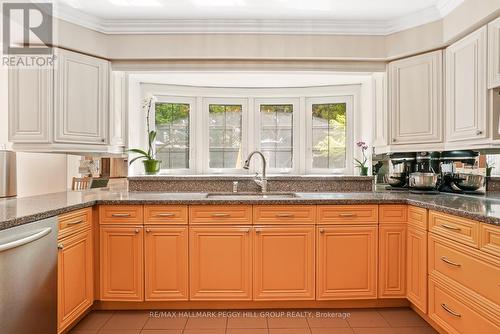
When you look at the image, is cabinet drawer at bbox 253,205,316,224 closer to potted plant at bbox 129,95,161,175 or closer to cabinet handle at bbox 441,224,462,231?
cabinet handle at bbox 441,224,462,231

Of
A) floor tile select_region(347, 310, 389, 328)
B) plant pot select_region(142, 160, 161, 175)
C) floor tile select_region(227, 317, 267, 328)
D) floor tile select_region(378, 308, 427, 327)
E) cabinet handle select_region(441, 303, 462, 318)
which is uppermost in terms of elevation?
plant pot select_region(142, 160, 161, 175)

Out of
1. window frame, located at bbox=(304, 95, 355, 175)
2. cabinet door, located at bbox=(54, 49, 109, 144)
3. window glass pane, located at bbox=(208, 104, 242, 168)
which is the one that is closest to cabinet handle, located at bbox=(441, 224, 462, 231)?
window frame, located at bbox=(304, 95, 355, 175)

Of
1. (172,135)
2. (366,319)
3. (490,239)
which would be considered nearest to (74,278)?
(172,135)

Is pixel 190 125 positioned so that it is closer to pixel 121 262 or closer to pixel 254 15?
pixel 254 15

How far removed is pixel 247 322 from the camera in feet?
7.54

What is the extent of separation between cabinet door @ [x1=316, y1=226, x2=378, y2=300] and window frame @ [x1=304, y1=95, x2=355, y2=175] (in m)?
1.13

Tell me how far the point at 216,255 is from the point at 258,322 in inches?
21.9

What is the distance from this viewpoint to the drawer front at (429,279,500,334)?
1673mm

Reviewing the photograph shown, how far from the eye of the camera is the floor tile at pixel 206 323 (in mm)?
2238

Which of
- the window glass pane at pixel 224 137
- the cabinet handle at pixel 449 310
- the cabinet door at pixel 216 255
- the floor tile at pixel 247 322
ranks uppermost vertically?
the window glass pane at pixel 224 137

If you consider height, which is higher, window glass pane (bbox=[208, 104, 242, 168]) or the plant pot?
window glass pane (bbox=[208, 104, 242, 168])

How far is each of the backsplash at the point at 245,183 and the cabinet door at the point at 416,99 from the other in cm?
55

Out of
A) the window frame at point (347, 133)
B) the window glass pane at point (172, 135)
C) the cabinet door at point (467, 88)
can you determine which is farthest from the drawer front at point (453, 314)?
the window glass pane at point (172, 135)

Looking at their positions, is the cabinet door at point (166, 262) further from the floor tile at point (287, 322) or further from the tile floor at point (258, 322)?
the floor tile at point (287, 322)
